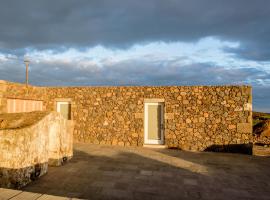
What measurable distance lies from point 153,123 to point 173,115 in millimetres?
918

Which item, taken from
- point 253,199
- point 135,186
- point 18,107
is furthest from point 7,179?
point 18,107

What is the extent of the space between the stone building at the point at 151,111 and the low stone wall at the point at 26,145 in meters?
4.06

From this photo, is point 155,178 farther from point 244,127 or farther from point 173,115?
point 244,127

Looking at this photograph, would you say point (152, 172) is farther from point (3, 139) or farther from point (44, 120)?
point (3, 139)

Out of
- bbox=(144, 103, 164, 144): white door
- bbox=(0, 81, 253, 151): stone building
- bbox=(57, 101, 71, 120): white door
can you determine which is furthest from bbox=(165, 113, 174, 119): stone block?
bbox=(57, 101, 71, 120): white door

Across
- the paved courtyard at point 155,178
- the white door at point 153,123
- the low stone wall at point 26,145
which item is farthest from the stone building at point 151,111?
the low stone wall at point 26,145

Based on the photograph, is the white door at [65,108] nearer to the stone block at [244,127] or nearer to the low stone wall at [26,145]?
the low stone wall at [26,145]

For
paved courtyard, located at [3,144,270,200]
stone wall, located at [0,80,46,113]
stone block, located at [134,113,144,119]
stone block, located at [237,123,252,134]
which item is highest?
stone wall, located at [0,80,46,113]

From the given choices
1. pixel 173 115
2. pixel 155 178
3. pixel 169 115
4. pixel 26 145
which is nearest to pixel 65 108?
pixel 169 115

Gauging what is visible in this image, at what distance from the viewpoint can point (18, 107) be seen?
1014cm

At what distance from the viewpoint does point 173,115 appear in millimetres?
10031

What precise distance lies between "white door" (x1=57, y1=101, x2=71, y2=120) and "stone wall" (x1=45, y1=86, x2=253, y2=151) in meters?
0.44

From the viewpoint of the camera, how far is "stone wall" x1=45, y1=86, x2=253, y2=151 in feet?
31.2

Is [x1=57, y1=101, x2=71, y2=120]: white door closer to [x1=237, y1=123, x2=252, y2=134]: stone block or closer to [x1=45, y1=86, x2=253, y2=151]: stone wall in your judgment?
[x1=45, y1=86, x2=253, y2=151]: stone wall
